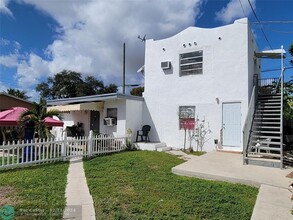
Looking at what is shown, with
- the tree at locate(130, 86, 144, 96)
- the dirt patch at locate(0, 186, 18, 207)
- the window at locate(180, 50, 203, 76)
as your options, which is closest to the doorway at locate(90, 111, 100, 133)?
the window at locate(180, 50, 203, 76)

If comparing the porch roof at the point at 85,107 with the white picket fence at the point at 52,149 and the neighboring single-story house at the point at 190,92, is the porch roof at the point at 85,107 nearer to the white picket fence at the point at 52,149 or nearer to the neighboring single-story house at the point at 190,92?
the neighboring single-story house at the point at 190,92

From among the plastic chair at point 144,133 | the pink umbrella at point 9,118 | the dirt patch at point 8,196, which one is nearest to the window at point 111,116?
the plastic chair at point 144,133

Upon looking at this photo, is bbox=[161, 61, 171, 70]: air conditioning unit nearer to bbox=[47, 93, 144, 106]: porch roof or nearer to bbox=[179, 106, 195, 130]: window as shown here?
bbox=[47, 93, 144, 106]: porch roof

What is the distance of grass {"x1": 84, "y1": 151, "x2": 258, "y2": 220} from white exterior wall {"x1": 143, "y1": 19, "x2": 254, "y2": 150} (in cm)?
694

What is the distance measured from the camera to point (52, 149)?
10688 millimetres

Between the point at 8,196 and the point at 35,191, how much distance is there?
0.65 m

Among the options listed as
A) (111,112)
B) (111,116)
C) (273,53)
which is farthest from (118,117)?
(273,53)

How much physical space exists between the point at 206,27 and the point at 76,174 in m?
12.4

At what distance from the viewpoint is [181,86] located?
15773mm

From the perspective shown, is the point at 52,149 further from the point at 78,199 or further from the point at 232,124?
the point at 232,124

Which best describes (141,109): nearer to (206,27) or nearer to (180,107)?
(180,107)

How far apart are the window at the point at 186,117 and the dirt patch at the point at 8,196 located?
36.4ft

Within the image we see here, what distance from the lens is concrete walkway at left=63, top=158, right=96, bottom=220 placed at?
16.1 ft

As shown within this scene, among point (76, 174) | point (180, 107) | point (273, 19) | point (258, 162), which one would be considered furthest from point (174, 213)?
point (273, 19)
